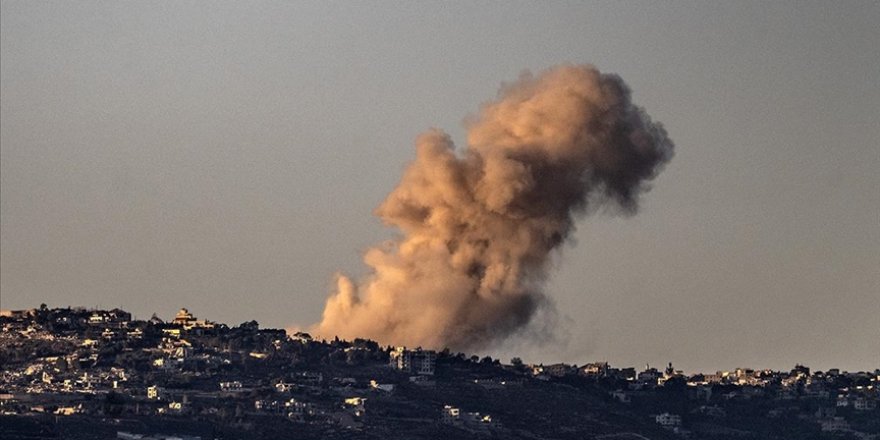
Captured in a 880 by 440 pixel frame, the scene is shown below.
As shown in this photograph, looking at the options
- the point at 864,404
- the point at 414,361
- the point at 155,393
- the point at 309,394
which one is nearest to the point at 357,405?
the point at 309,394

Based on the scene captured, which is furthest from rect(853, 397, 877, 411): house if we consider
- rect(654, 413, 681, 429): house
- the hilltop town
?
rect(654, 413, 681, 429): house

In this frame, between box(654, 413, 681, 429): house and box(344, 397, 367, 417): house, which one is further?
box(654, 413, 681, 429): house

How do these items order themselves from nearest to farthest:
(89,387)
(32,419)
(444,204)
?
(32,419), (89,387), (444,204)

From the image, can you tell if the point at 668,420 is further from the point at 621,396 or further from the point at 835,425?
the point at 835,425

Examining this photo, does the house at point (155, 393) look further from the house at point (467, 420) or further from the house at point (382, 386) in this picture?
the house at point (467, 420)

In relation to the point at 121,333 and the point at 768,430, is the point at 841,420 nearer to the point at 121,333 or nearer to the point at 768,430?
the point at 768,430

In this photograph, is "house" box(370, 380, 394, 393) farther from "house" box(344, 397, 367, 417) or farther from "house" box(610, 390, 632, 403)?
"house" box(610, 390, 632, 403)

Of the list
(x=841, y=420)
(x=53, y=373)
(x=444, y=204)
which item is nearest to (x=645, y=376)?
(x=841, y=420)

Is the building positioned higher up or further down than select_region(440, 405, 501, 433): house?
higher up
